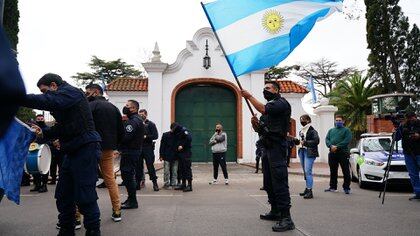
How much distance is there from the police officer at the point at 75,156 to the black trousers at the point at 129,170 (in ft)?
7.33

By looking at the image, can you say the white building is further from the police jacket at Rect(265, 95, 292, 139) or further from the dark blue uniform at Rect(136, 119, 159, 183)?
the police jacket at Rect(265, 95, 292, 139)

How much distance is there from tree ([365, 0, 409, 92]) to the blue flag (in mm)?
31147

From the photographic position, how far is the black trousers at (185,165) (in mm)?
10266

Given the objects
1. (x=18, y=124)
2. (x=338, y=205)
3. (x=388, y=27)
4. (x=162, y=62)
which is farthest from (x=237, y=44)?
(x=388, y=27)

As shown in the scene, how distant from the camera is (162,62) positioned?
21.2m

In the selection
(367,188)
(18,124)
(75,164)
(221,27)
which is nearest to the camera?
(18,124)

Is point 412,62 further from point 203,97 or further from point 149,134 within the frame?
point 149,134

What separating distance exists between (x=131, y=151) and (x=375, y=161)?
641 centimetres

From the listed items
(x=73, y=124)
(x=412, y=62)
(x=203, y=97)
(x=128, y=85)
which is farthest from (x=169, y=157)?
(x=412, y=62)

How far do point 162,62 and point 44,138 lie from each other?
16.9m

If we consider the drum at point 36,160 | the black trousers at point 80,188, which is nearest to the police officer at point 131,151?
the black trousers at point 80,188

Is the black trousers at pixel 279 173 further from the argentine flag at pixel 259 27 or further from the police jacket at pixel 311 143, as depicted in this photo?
the police jacket at pixel 311 143

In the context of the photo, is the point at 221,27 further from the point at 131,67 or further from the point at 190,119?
the point at 131,67

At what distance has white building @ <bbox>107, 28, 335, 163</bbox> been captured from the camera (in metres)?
21.3
